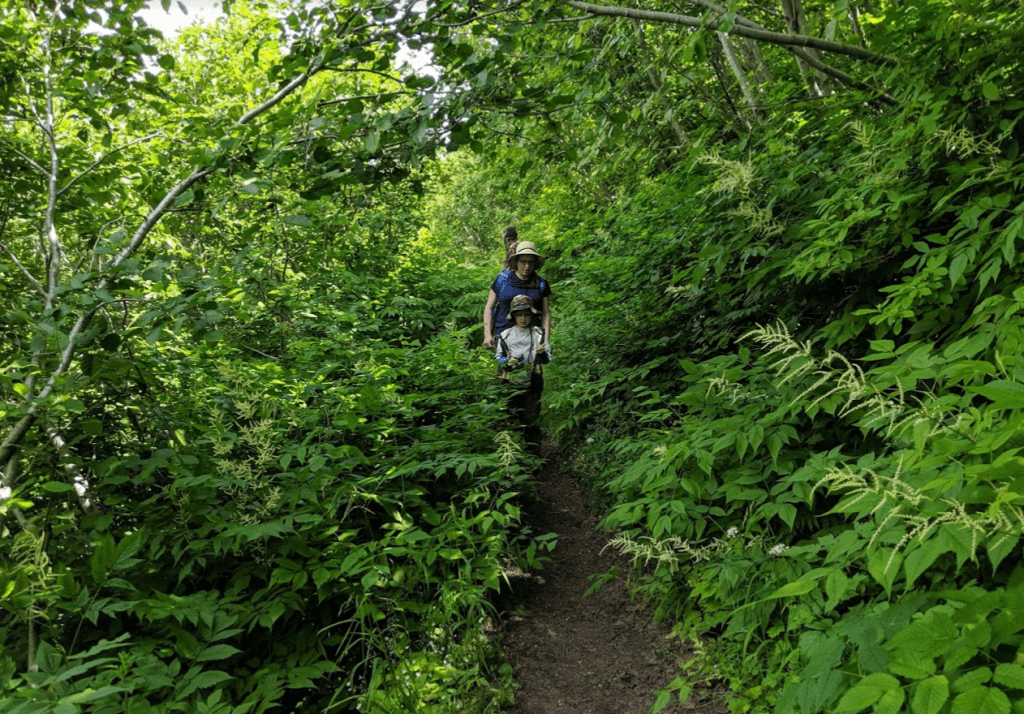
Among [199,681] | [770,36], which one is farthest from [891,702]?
Result: [770,36]

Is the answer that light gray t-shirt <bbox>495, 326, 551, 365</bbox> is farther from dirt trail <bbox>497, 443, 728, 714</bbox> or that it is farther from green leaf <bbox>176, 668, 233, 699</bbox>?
green leaf <bbox>176, 668, 233, 699</bbox>

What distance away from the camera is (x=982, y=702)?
59.0 inches

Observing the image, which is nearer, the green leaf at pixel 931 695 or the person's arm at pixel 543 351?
the green leaf at pixel 931 695

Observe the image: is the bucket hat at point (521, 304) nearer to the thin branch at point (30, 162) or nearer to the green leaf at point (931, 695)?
the thin branch at point (30, 162)

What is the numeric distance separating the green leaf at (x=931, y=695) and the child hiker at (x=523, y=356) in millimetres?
4991

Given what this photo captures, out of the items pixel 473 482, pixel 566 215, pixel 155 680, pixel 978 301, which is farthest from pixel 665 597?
pixel 566 215

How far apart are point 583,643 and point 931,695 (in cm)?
277

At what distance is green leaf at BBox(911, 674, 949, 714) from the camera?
1.56 m

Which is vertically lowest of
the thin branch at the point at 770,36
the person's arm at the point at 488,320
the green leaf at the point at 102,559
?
the green leaf at the point at 102,559

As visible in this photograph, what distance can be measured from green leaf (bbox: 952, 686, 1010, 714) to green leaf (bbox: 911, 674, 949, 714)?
3 centimetres

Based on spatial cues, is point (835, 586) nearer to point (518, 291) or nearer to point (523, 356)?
point (523, 356)

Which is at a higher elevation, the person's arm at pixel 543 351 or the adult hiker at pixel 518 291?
the adult hiker at pixel 518 291

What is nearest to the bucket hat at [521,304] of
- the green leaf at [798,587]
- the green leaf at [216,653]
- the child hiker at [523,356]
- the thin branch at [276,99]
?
the child hiker at [523,356]

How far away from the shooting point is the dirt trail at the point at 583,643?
3449 mm
